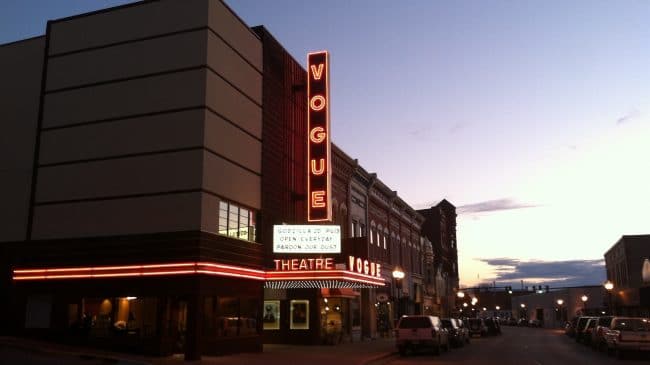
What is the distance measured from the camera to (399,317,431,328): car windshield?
30.5 metres

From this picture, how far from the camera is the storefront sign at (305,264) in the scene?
30078 millimetres

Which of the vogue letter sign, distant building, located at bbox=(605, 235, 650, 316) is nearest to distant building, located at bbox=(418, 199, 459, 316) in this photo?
distant building, located at bbox=(605, 235, 650, 316)

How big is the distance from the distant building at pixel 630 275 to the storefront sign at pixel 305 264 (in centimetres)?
3186

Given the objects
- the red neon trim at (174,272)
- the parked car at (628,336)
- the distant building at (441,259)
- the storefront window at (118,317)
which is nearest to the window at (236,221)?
the red neon trim at (174,272)

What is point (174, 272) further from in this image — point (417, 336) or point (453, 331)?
point (453, 331)

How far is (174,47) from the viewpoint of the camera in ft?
87.8

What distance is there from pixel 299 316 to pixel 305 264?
228 inches

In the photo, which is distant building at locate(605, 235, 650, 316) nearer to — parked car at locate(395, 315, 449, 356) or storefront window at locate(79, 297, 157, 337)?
parked car at locate(395, 315, 449, 356)

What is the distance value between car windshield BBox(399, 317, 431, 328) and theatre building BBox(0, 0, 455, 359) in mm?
3391

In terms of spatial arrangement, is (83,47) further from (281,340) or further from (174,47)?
(281,340)

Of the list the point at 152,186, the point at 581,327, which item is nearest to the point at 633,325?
the point at 581,327

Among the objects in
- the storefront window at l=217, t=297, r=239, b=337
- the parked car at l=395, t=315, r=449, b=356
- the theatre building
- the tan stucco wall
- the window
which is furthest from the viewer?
the parked car at l=395, t=315, r=449, b=356

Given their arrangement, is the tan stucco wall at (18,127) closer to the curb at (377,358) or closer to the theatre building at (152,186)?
the theatre building at (152,186)

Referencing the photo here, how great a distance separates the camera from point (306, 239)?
102 ft
